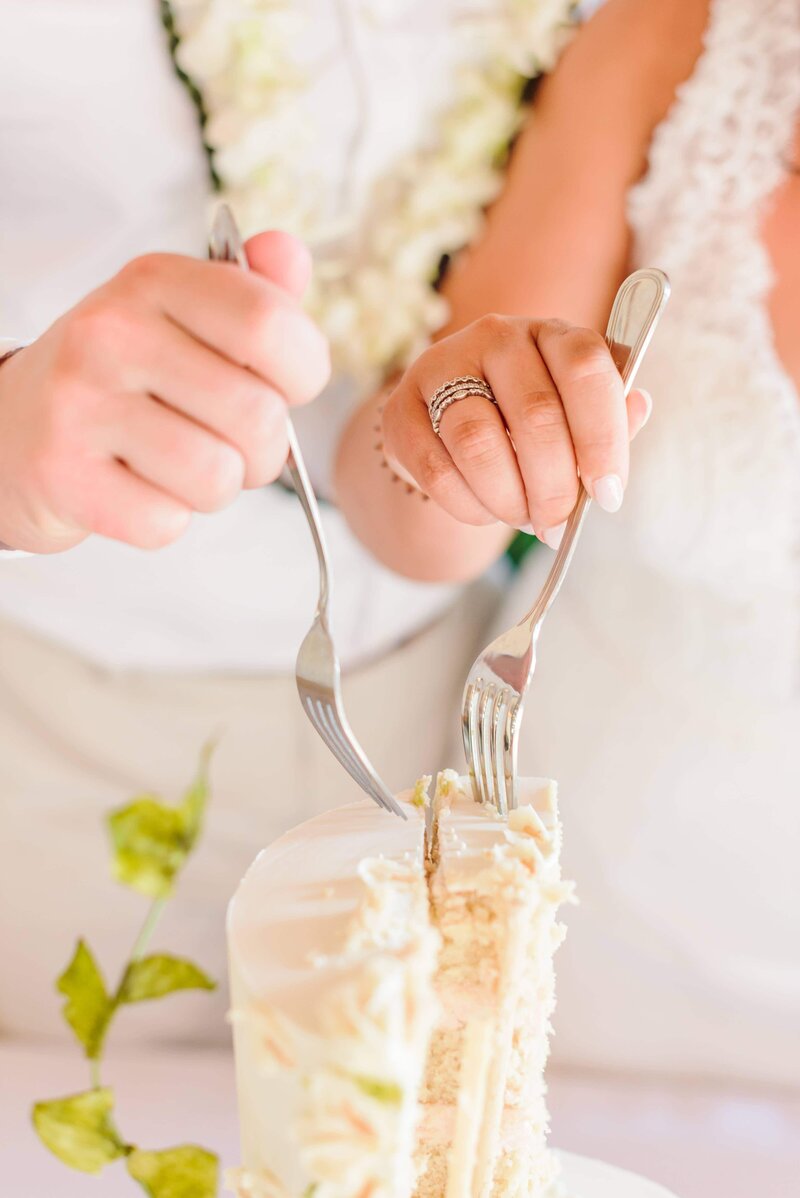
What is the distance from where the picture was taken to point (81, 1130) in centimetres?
36

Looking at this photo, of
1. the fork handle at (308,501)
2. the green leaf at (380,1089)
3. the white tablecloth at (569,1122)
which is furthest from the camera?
the white tablecloth at (569,1122)

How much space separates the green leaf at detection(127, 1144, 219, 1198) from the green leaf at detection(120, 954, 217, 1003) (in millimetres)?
53

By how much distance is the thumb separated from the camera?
1.41 feet

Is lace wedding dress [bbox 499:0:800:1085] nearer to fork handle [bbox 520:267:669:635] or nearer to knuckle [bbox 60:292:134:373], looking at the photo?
fork handle [bbox 520:267:669:635]

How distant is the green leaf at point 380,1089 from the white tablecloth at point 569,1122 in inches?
19.1

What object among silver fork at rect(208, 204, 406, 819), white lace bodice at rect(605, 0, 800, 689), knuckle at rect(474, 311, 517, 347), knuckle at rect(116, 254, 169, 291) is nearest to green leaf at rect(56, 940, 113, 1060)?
silver fork at rect(208, 204, 406, 819)

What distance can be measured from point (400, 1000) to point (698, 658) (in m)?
0.76

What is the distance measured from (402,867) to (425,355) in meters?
0.30

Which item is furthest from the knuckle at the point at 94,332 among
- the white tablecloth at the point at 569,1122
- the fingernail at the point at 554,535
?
the white tablecloth at the point at 569,1122

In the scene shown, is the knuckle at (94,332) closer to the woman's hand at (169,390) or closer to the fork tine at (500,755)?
the woman's hand at (169,390)

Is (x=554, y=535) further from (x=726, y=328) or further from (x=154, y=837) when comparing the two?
(x=726, y=328)

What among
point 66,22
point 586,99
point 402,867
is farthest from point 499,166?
point 402,867

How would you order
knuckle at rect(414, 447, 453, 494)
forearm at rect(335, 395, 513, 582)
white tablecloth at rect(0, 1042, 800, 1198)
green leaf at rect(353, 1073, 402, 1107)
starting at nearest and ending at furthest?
green leaf at rect(353, 1073, 402, 1107)
knuckle at rect(414, 447, 453, 494)
white tablecloth at rect(0, 1042, 800, 1198)
forearm at rect(335, 395, 513, 582)

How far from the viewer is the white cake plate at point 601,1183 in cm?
56
